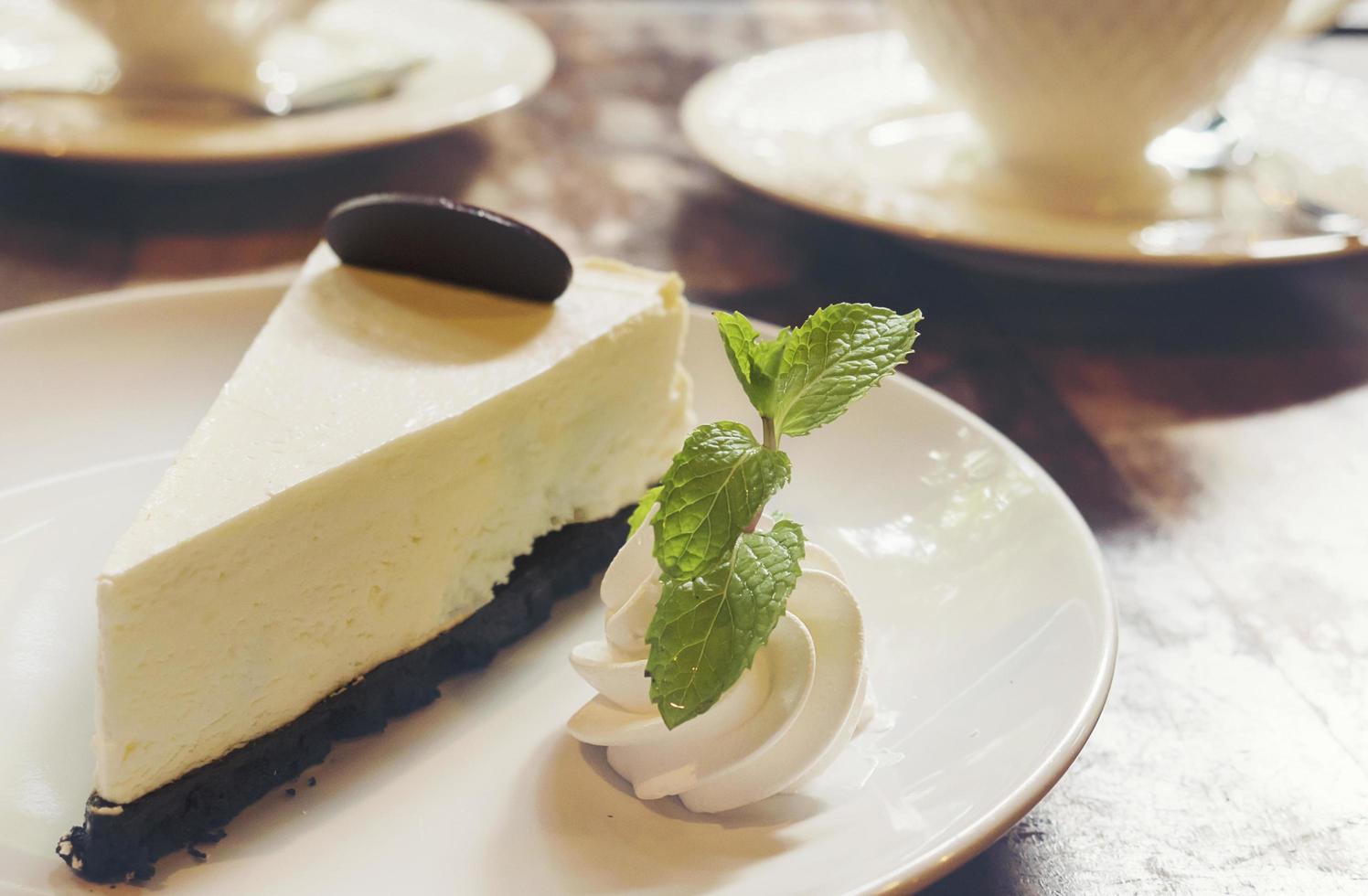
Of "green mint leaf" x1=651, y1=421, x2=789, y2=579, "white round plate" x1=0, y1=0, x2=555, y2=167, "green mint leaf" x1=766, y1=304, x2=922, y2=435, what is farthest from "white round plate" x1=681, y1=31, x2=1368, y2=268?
"green mint leaf" x1=651, y1=421, x2=789, y2=579

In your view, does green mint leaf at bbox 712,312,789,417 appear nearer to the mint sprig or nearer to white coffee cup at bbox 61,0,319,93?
the mint sprig

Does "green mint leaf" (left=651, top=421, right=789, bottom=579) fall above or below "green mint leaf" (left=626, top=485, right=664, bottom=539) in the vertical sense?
above

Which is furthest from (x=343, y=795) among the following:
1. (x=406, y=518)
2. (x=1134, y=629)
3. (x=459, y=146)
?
(x=459, y=146)

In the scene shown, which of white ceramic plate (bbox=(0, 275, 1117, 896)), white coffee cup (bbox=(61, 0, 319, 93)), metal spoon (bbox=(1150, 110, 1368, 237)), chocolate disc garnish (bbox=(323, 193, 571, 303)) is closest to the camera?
white ceramic plate (bbox=(0, 275, 1117, 896))

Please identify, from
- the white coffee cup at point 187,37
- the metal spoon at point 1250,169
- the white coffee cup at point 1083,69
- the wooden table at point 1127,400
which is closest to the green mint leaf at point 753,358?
the wooden table at point 1127,400

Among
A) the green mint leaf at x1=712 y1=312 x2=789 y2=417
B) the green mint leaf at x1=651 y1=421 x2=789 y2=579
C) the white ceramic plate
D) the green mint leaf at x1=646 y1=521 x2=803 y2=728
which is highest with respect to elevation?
the green mint leaf at x1=712 y1=312 x2=789 y2=417

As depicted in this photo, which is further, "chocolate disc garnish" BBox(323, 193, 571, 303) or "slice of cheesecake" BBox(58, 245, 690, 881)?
"chocolate disc garnish" BBox(323, 193, 571, 303)

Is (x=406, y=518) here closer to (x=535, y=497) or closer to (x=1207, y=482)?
(x=535, y=497)
